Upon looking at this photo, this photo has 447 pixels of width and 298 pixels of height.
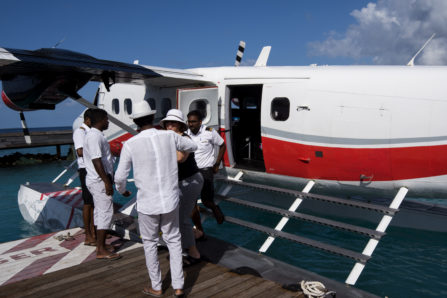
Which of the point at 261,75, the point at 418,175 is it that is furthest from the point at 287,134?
the point at 418,175

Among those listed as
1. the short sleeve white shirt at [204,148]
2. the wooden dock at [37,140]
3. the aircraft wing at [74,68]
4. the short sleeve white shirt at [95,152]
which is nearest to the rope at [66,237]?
the short sleeve white shirt at [95,152]

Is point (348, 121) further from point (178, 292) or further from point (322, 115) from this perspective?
point (178, 292)

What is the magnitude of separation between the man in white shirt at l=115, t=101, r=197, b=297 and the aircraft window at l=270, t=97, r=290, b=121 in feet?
10.0

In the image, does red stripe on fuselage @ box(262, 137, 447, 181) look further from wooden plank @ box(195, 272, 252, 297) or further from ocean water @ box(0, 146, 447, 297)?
wooden plank @ box(195, 272, 252, 297)

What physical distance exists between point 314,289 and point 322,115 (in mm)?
2935

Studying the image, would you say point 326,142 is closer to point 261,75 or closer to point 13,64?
point 261,75

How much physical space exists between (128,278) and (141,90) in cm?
528

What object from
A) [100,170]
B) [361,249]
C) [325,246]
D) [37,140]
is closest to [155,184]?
[100,170]

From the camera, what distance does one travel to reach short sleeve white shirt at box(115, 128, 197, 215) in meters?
3.33

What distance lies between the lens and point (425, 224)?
7.28 meters

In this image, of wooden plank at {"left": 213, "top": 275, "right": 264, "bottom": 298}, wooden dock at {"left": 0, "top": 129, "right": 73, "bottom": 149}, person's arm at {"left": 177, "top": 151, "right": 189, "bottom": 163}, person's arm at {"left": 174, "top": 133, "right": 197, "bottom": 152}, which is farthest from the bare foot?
wooden dock at {"left": 0, "top": 129, "right": 73, "bottom": 149}

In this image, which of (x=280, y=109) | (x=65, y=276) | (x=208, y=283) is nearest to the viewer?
(x=208, y=283)

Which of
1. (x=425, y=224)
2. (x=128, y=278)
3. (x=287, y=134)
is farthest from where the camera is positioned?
(x=425, y=224)

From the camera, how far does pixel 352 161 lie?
18.2ft
